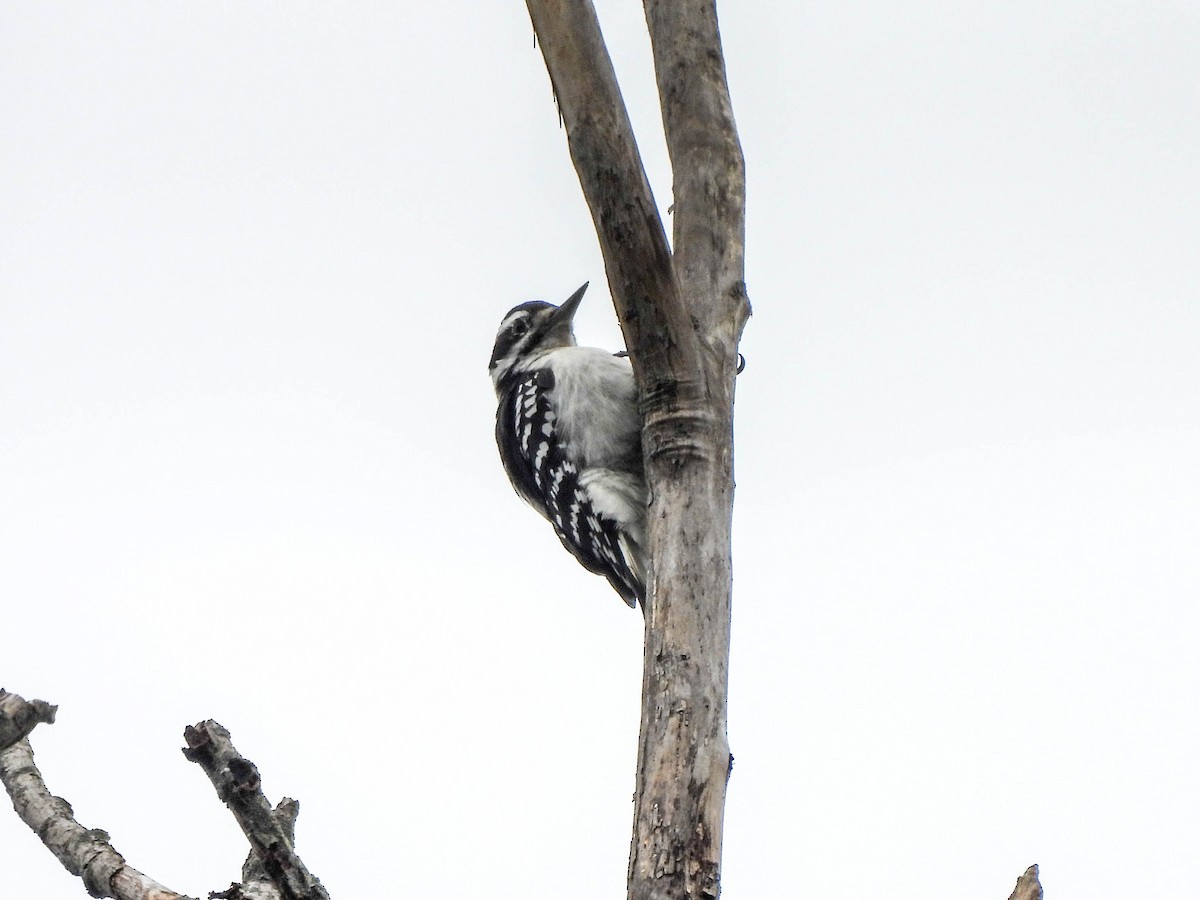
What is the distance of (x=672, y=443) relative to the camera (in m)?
3.25

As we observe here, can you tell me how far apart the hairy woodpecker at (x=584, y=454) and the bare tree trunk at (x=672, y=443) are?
1049mm

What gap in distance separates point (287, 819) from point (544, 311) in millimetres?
3437

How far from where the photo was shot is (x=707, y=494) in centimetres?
315

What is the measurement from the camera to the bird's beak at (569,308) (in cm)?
569

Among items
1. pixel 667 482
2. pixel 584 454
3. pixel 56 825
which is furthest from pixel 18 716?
pixel 584 454

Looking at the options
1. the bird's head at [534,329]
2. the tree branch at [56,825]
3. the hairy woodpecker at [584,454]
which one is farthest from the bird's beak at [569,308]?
the tree branch at [56,825]

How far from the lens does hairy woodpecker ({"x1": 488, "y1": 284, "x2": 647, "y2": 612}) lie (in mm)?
4645

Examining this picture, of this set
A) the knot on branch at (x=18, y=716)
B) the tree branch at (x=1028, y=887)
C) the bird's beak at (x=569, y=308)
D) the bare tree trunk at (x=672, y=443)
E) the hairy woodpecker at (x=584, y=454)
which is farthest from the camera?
the bird's beak at (x=569, y=308)

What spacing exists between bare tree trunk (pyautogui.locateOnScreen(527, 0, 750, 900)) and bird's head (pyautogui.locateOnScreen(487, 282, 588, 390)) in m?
1.91

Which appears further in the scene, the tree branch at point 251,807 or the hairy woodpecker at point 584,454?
the hairy woodpecker at point 584,454

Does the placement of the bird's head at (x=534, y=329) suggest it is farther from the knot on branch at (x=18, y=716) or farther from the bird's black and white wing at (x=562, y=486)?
the knot on branch at (x=18, y=716)

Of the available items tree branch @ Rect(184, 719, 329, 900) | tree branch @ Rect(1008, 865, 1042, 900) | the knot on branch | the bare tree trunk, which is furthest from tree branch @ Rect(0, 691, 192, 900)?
tree branch @ Rect(1008, 865, 1042, 900)

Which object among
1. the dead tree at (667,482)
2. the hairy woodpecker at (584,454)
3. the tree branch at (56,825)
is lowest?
the tree branch at (56,825)

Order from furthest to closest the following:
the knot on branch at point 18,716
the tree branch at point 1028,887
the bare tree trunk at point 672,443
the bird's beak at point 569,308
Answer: the bird's beak at point 569,308
the bare tree trunk at point 672,443
the tree branch at point 1028,887
the knot on branch at point 18,716
